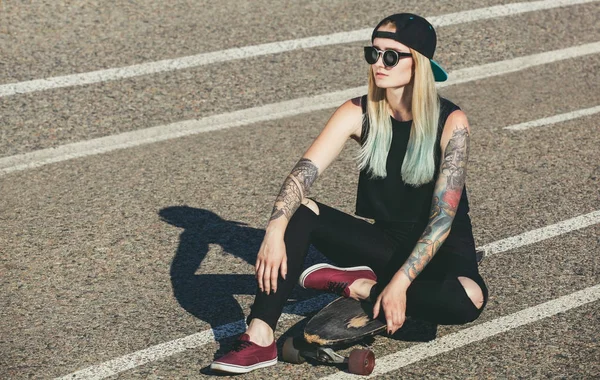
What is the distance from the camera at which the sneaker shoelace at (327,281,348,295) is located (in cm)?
501

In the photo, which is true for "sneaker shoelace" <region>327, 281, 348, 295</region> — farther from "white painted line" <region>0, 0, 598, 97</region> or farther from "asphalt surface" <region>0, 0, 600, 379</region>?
"white painted line" <region>0, 0, 598, 97</region>

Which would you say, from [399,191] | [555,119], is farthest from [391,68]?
[555,119]

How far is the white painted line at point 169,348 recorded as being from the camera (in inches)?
195

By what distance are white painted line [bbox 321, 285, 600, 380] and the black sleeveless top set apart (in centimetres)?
65

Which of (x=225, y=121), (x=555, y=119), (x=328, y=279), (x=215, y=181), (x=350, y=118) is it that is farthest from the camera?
(x=225, y=121)

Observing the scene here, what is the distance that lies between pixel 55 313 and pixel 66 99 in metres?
4.65

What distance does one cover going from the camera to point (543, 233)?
264 inches

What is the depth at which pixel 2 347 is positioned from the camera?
523 centimetres

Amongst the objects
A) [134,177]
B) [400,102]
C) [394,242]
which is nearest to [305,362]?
[394,242]

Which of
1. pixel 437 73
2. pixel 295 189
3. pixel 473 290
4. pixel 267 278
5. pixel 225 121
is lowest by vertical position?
pixel 225 121

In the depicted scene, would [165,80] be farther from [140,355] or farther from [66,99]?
[140,355]

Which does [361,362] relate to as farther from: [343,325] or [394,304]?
[394,304]

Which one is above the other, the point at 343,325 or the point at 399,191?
the point at 399,191

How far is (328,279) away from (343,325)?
0.86ft
